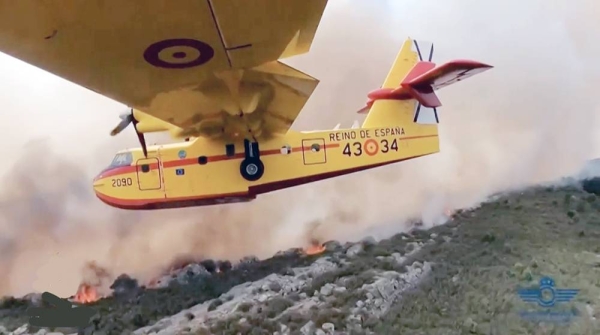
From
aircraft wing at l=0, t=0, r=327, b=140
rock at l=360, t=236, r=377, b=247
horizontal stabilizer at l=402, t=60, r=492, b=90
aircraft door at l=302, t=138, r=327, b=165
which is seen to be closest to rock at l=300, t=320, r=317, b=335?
rock at l=360, t=236, r=377, b=247

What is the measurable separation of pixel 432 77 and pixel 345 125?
50.8 inches

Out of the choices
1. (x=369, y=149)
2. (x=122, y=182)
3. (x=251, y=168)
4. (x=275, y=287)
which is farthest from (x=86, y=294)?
(x=369, y=149)

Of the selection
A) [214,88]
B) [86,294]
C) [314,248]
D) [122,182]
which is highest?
[214,88]

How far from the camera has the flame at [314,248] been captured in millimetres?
5418

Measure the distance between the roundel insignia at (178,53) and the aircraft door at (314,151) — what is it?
2193 millimetres

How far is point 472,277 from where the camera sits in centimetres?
510

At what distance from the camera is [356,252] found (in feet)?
17.8

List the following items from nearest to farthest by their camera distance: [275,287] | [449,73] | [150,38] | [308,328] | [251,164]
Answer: [150,38], [449,73], [251,164], [308,328], [275,287]

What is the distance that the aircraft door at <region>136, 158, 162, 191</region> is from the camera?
461 cm

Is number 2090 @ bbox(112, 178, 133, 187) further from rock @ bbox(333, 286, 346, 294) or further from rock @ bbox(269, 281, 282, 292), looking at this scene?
rock @ bbox(333, 286, 346, 294)

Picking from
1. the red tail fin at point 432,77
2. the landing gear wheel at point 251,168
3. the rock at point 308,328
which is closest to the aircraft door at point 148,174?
the landing gear wheel at point 251,168

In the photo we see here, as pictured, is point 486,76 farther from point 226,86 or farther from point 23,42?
point 23,42

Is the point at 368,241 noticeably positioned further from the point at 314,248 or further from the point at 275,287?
the point at 275,287

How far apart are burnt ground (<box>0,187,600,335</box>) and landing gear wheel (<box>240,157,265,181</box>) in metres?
1.07
